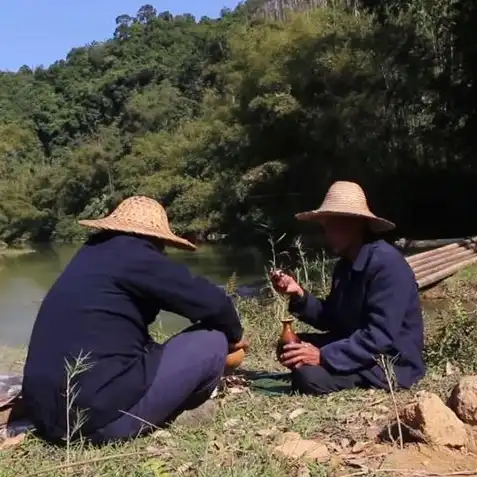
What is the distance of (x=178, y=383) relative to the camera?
3373mm

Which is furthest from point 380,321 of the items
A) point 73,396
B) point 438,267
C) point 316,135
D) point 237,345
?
point 316,135

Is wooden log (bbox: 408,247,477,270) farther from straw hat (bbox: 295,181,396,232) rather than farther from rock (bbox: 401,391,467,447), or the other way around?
rock (bbox: 401,391,467,447)

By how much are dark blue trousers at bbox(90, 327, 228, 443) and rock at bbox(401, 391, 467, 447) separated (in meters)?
0.84

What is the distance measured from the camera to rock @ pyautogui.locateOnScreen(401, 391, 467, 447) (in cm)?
300

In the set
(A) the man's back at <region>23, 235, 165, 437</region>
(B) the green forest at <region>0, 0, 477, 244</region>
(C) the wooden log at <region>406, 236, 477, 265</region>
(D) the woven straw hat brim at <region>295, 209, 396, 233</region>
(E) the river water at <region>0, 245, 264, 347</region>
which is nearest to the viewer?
(A) the man's back at <region>23, 235, 165, 437</region>

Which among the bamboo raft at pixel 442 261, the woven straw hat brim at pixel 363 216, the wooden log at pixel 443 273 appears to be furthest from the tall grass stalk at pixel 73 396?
the bamboo raft at pixel 442 261

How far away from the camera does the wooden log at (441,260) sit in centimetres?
1064

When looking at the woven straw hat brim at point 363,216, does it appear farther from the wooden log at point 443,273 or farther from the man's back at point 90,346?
the wooden log at point 443,273

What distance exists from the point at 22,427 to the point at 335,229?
1.62 meters

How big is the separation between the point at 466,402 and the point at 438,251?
9.16m

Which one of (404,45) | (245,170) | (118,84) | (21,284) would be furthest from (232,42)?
(118,84)

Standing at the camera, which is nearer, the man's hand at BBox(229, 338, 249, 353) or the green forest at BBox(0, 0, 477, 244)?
the man's hand at BBox(229, 338, 249, 353)

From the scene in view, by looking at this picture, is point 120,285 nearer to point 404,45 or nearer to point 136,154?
point 404,45

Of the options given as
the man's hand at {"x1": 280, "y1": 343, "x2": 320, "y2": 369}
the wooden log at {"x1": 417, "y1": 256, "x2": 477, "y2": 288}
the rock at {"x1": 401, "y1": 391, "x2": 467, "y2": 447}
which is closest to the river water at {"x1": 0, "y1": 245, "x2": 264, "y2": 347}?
the wooden log at {"x1": 417, "y1": 256, "x2": 477, "y2": 288}
